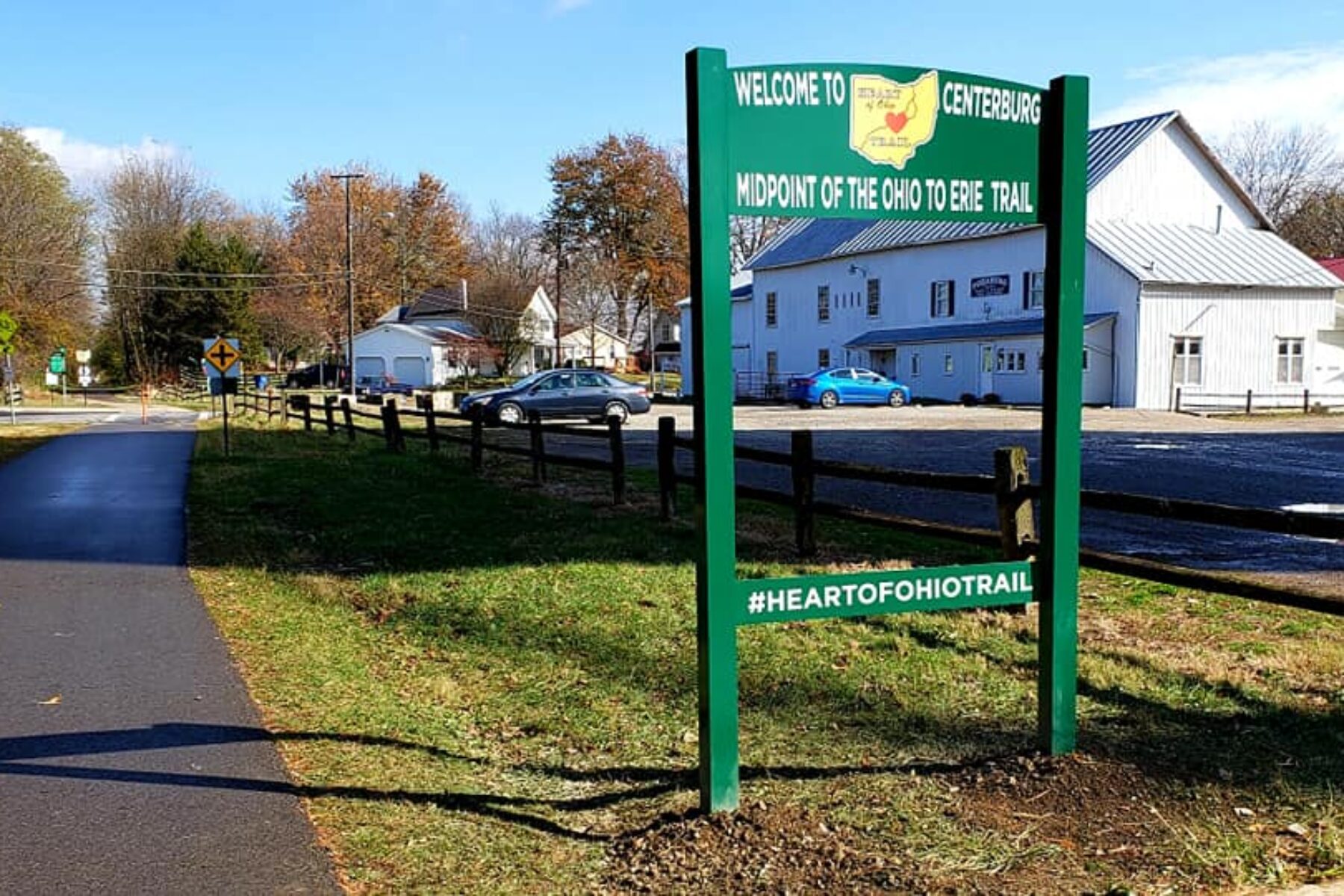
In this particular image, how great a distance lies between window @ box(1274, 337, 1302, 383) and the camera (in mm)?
39656

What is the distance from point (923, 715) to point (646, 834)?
5.97 feet

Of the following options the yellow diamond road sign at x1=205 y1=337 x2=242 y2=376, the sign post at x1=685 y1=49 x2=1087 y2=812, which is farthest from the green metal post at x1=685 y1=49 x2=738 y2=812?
the yellow diamond road sign at x1=205 y1=337 x2=242 y2=376

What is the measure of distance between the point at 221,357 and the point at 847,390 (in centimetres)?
2247

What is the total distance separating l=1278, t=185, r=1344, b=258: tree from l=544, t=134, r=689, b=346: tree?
37.0 metres

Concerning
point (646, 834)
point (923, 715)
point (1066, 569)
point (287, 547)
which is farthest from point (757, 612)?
point (287, 547)

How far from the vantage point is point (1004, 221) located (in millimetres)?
4445

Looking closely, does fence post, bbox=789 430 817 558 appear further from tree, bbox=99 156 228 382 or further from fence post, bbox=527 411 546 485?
tree, bbox=99 156 228 382

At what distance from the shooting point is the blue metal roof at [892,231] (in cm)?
4059

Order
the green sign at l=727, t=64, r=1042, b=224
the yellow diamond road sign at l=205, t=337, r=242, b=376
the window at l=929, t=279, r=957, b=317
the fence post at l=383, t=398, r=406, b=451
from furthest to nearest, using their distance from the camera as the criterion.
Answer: the window at l=929, t=279, r=957, b=317, the yellow diamond road sign at l=205, t=337, r=242, b=376, the fence post at l=383, t=398, r=406, b=451, the green sign at l=727, t=64, r=1042, b=224

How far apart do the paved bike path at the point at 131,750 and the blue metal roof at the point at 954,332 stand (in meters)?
33.6

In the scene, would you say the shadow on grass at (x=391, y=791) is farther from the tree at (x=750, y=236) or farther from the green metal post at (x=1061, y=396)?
the tree at (x=750, y=236)

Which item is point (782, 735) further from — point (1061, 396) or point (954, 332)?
point (954, 332)

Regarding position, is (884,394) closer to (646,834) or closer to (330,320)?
(646,834)

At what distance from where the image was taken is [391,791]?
4.54 m
